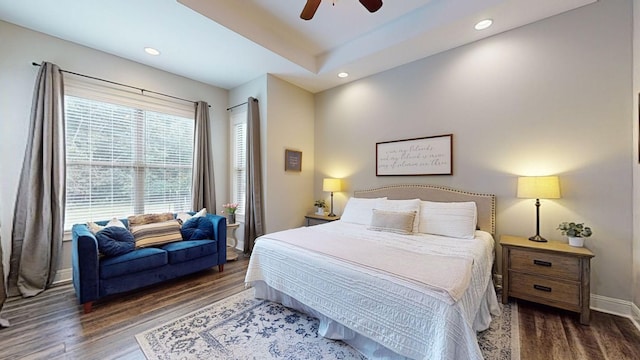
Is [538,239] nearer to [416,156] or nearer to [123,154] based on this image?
[416,156]

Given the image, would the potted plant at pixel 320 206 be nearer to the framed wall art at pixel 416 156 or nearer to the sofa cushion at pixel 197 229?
the framed wall art at pixel 416 156

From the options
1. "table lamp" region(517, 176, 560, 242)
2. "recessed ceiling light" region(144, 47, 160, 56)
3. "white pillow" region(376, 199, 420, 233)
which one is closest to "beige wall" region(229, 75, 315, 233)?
"recessed ceiling light" region(144, 47, 160, 56)

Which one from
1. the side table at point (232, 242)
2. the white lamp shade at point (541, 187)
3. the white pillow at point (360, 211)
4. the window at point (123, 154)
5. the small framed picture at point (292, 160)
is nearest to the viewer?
the white lamp shade at point (541, 187)

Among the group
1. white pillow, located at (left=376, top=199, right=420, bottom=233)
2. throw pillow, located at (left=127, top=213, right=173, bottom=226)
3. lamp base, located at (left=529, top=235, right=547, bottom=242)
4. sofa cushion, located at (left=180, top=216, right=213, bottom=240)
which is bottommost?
sofa cushion, located at (left=180, top=216, right=213, bottom=240)

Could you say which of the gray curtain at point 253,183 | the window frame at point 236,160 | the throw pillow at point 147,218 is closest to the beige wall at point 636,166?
the gray curtain at point 253,183

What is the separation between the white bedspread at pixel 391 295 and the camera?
1.33m

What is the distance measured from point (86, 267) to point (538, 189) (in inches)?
172

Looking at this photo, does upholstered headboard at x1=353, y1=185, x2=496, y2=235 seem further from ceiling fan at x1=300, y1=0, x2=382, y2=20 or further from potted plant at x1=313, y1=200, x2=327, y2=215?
ceiling fan at x1=300, y1=0, x2=382, y2=20

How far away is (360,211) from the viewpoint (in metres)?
3.41

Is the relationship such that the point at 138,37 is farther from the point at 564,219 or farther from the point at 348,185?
the point at 564,219

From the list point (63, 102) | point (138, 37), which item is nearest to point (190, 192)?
point (63, 102)

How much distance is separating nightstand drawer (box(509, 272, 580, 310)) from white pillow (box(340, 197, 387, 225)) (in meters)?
1.58

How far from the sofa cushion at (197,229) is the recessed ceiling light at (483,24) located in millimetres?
4019

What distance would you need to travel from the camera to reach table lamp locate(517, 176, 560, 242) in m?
2.36
